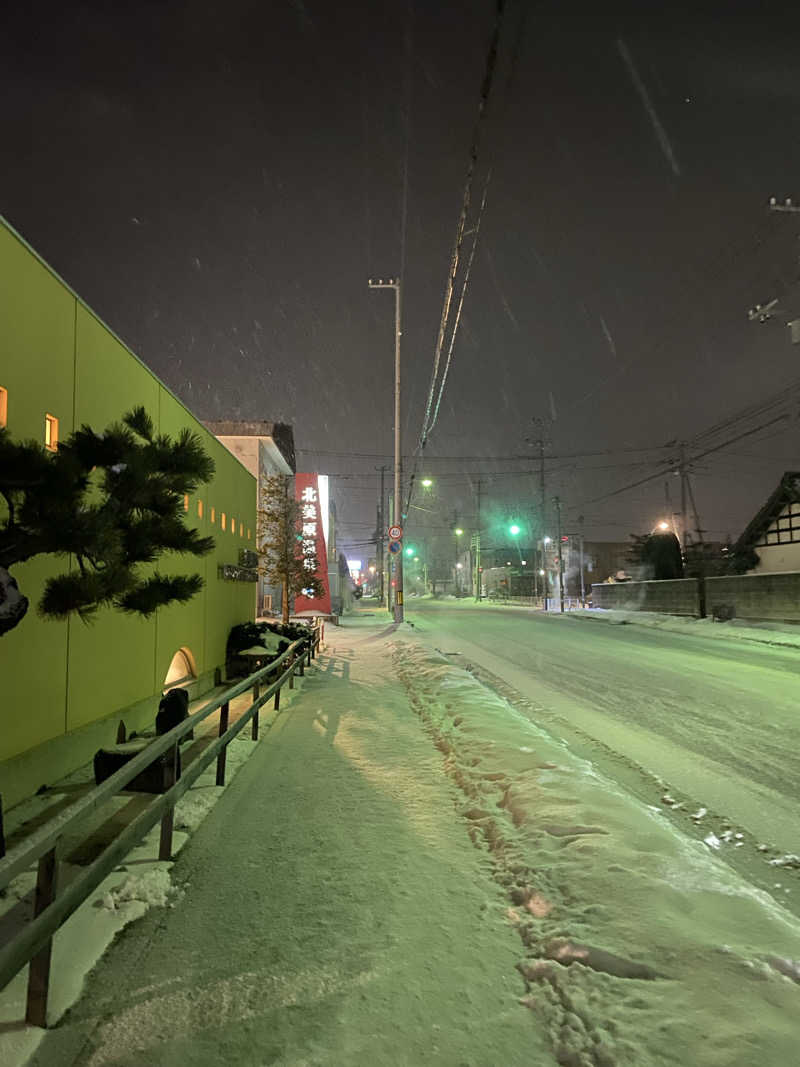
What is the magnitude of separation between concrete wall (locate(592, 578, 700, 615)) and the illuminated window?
26.5m

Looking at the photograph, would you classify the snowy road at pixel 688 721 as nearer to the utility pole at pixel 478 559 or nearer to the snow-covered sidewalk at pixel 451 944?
the snow-covered sidewalk at pixel 451 944

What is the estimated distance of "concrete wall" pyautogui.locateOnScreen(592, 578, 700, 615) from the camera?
2717 centimetres

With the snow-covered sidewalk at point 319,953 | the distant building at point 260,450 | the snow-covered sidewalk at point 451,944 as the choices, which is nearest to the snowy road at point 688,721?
the snow-covered sidewalk at point 451,944

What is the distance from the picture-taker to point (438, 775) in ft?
18.3

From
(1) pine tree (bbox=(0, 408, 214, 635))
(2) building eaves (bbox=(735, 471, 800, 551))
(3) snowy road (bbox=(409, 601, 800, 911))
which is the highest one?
(2) building eaves (bbox=(735, 471, 800, 551))

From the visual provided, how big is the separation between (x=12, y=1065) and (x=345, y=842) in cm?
223

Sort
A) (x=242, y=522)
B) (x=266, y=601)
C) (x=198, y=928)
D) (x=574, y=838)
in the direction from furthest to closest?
(x=266, y=601)
(x=242, y=522)
(x=574, y=838)
(x=198, y=928)

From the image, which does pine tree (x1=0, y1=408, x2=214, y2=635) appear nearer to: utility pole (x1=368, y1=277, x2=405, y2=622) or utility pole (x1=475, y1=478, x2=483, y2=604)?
utility pole (x1=368, y1=277, x2=405, y2=622)

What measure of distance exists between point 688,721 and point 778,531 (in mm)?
26501

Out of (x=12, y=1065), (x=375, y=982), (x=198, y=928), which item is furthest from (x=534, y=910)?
(x=12, y=1065)

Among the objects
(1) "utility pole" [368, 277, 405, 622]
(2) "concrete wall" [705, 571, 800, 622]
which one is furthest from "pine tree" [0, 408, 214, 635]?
(2) "concrete wall" [705, 571, 800, 622]

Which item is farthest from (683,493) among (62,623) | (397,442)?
(62,623)

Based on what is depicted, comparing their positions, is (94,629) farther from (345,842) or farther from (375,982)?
(375,982)

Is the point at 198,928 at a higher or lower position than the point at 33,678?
lower
